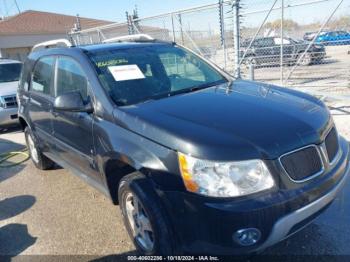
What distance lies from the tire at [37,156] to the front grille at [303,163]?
398 centimetres

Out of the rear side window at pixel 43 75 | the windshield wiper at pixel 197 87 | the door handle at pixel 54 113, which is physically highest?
the rear side window at pixel 43 75

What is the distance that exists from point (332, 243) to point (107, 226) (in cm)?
217

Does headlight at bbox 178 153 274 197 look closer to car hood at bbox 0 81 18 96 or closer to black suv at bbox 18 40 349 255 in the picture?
black suv at bbox 18 40 349 255

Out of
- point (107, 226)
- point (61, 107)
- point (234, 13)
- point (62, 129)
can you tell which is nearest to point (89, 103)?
point (61, 107)

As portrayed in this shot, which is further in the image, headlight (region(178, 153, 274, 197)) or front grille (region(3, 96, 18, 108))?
front grille (region(3, 96, 18, 108))

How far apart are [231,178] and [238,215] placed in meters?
0.24

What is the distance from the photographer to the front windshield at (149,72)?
10.8 feet

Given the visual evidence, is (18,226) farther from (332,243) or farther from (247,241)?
(332,243)

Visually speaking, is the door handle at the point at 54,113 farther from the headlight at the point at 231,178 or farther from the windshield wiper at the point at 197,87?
the headlight at the point at 231,178

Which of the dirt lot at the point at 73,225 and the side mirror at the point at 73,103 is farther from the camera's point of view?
the side mirror at the point at 73,103

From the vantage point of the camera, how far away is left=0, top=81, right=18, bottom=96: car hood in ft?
27.5

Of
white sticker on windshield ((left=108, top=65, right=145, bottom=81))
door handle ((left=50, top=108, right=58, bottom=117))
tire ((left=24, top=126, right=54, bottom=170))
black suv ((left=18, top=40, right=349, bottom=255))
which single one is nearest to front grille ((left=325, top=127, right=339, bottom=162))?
black suv ((left=18, top=40, right=349, bottom=255))

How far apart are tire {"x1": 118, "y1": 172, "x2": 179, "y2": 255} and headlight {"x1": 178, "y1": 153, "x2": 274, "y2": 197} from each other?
1.50 feet

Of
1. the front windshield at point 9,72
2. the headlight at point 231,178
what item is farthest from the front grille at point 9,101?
the headlight at point 231,178
